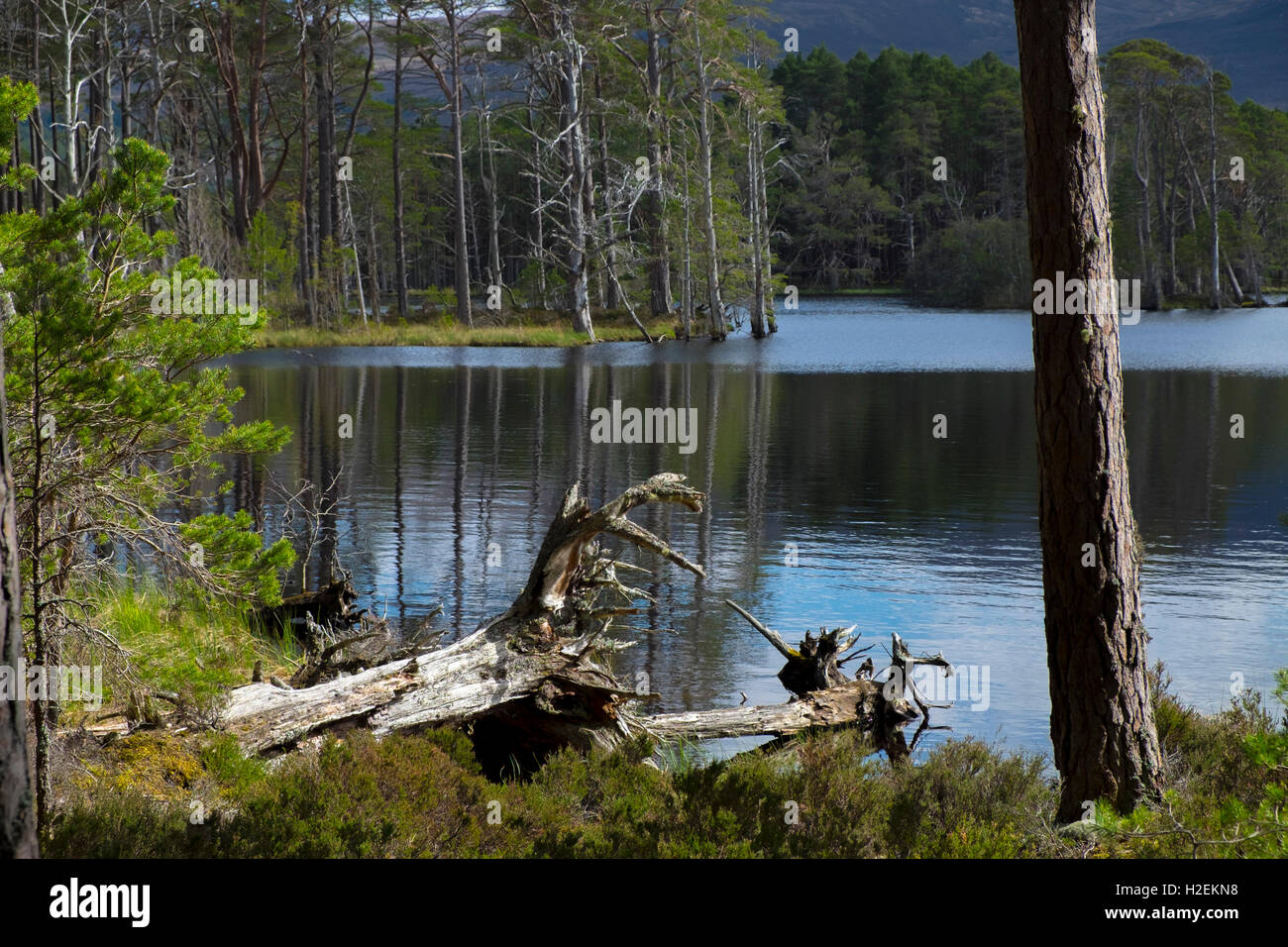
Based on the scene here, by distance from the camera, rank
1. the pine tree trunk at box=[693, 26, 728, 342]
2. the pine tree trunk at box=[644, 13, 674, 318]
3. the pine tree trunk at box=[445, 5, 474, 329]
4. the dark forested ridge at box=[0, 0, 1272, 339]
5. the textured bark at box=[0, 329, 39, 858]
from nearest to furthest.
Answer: the textured bark at box=[0, 329, 39, 858], the pine tree trunk at box=[693, 26, 728, 342], the dark forested ridge at box=[0, 0, 1272, 339], the pine tree trunk at box=[644, 13, 674, 318], the pine tree trunk at box=[445, 5, 474, 329]

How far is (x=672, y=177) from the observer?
5369cm

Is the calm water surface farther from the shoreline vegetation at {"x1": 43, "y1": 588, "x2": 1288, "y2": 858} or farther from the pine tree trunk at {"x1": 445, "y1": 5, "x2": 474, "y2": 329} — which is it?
the pine tree trunk at {"x1": 445, "y1": 5, "x2": 474, "y2": 329}

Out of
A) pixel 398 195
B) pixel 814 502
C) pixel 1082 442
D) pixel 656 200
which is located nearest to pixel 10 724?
pixel 1082 442

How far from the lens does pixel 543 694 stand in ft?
21.9

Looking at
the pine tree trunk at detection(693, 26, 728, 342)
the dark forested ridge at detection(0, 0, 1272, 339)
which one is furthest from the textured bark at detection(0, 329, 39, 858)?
the pine tree trunk at detection(693, 26, 728, 342)

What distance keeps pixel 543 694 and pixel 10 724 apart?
3.61 m

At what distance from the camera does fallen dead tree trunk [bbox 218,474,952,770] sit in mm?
6219

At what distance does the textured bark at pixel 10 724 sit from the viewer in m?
3.28

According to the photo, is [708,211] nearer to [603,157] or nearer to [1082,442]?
[603,157]

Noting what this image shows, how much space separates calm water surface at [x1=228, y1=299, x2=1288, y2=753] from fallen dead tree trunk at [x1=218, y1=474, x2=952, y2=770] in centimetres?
85

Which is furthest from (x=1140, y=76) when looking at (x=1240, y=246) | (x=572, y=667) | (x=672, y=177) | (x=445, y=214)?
(x=572, y=667)

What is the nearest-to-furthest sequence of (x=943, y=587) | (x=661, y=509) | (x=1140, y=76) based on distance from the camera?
1. (x=943, y=587)
2. (x=661, y=509)
3. (x=1140, y=76)
